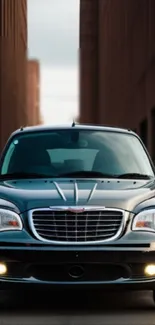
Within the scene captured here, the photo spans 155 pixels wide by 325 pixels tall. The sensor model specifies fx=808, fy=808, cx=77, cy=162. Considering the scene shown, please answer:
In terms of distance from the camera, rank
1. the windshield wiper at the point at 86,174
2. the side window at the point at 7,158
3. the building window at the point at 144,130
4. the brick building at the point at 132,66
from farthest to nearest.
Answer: the building window at the point at 144,130, the brick building at the point at 132,66, the side window at the point at 7,158, the windshield wiper at the point at 86,174

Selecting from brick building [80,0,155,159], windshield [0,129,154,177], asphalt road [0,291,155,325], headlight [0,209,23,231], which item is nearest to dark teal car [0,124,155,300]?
headlight [0,209,23,231]

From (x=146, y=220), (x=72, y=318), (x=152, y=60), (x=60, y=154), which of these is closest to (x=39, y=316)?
(x=72, y=318)

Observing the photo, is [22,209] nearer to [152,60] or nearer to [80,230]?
[80,230]

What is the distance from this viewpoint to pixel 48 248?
7000 mm

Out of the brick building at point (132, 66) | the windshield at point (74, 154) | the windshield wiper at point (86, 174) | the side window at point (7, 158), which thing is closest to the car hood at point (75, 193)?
the windshield wiper at point (86, 174)

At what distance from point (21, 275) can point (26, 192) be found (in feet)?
2.54

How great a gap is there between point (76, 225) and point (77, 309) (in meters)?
1.00

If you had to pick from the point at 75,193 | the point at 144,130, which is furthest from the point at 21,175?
the point at 144,130

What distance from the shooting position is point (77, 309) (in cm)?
762

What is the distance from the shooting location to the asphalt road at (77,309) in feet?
23.1

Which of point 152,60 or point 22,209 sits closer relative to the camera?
point 22,209

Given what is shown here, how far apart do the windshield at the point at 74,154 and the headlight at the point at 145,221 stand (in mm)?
1129

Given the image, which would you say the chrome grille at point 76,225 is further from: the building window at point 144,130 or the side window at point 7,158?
the building window at point 144,130

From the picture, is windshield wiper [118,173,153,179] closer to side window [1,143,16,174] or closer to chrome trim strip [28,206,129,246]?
chrome trim strip [28,206,129,246]
